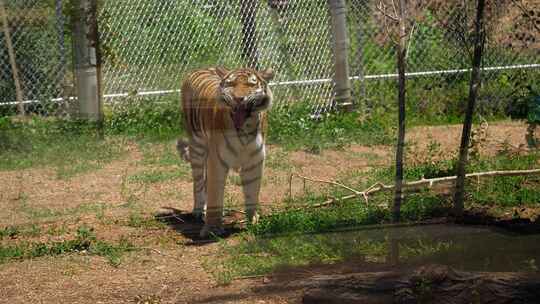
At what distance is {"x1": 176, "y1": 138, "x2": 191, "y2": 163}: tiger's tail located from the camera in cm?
551

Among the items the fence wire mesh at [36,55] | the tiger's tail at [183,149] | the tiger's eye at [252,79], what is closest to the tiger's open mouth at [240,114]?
the tiger's eye at [252,79]

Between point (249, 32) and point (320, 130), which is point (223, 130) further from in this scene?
point (320, 130)

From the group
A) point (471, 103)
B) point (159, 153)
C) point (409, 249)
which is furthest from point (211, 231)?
point (471, 103)

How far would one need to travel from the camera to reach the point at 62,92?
5.59 metres

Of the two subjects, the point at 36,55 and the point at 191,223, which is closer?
the point at 191,223

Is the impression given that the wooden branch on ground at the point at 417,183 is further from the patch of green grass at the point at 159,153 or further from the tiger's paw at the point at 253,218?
the patch of green grass at the point at 159,153

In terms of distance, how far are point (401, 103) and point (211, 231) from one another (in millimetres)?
1332

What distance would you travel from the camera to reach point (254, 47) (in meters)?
5.86

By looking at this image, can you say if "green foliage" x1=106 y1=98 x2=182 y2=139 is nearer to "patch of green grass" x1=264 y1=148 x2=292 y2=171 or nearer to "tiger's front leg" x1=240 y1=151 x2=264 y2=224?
"tiger's front leg" x1=240 y1=151 x2=264 y2=224

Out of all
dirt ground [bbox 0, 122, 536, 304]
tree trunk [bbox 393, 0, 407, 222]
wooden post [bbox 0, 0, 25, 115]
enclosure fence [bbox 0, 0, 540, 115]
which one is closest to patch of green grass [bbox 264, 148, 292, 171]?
dirt ground [bbox 0, 122, 536, 304]

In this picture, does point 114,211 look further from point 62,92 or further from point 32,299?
point 32,299

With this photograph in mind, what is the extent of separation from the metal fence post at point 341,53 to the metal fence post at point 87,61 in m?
1.63

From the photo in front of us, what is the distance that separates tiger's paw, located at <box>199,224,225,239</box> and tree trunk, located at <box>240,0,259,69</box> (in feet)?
→ 3.51

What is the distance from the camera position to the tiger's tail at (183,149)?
5.51m
